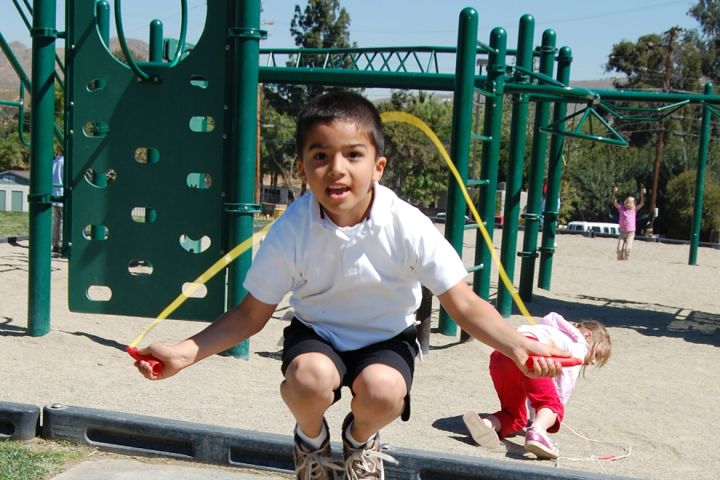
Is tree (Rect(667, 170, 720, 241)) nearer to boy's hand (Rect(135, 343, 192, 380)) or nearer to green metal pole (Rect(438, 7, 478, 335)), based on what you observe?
green metal pole (Rect(438, 7, 478, 335))

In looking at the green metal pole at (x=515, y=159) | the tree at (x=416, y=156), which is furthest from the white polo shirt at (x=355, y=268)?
the tree at (x=416, y=156)

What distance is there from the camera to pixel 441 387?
20.7ft

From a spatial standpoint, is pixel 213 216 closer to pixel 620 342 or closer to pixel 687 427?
pixel 687 427

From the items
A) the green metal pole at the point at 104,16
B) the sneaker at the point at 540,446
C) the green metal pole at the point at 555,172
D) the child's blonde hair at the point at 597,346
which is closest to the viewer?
the sneaker at the point at 540,446

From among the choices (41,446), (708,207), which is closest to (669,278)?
(41,446)

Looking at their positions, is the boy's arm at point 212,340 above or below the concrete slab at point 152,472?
above

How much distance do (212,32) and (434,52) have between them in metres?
6.73

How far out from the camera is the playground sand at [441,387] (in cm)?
479

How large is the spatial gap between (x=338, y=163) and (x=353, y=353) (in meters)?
0.65

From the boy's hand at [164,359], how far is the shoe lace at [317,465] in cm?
60

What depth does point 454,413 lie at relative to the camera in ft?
17.9

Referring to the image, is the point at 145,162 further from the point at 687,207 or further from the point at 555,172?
the point at 687,207

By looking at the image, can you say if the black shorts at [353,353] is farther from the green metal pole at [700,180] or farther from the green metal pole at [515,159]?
the green metal pole at [700,180]

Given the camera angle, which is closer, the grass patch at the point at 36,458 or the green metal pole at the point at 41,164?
the grass patch at the point at 36,458
